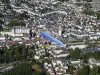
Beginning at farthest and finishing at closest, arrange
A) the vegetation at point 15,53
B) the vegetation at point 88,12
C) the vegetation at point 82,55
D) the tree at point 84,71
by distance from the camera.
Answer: the vegetation at point 88,12 < the vegetation at point 82,55 < the vegetation at point 15,53 < the tree at point 84,71

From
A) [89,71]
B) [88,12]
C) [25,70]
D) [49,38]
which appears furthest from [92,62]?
[88,12]

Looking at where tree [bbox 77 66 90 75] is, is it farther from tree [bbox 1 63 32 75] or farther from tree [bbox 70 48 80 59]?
tree [bbox 1 63 32 75]

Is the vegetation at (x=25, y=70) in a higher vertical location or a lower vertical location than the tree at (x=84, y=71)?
higher

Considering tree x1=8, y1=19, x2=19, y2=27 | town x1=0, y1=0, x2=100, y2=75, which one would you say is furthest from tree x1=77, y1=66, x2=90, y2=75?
tree x1=8, y1=19, x2=19, y2=27

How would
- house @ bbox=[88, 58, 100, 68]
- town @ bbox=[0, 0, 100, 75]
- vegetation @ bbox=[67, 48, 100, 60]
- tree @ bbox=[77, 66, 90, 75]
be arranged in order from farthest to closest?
vegetation @ bbox=[67, 48, 100, 60] → house @ bbox=[88, 58, 100, 68] → town @ bbox=[0, 0, 100, 75] → tree @ bbox=[77, 66, 90, 75]

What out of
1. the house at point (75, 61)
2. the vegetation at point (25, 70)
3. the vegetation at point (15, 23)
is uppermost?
the vegetation at point (15, 23)

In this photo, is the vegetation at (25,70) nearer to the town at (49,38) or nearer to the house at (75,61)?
the town at (49,38)

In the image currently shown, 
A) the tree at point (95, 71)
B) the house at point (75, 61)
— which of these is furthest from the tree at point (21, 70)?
the tree at point (95, 71)

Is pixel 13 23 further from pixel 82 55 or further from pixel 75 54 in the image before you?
pixel 82 55
